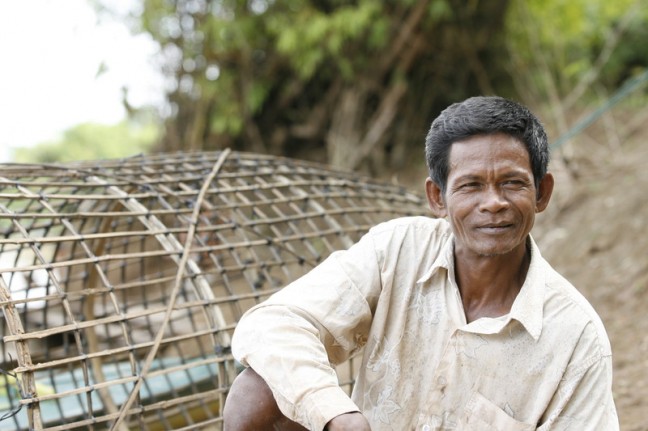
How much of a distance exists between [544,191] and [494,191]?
0.19 meters

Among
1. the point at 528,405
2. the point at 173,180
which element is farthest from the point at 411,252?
the point at 173,180

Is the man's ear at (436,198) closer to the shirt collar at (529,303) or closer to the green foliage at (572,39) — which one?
the shirt collar at (529,303)

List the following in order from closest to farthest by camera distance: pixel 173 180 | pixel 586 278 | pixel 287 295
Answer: pixel 287 295 < pixel 173 180 < pixel 586 278

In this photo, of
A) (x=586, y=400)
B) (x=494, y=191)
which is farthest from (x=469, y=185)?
(x=586, y=400)

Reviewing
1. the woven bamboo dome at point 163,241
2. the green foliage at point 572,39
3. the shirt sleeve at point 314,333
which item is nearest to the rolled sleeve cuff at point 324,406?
the shirt sleeve at point 314,333

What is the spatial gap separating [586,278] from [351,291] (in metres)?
3.52

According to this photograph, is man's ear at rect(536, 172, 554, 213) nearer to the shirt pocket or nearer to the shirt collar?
the shirt collar

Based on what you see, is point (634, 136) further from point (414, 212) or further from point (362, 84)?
point (414, 212)

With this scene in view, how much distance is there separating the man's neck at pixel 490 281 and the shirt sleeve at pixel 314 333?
214mm

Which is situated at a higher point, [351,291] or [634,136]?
[351,291]

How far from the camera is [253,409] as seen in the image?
1.59m

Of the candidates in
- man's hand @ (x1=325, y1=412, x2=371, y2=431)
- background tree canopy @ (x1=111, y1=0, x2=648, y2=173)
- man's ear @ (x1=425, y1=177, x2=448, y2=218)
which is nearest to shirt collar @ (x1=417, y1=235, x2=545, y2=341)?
man's ear @ (x1=425, y1=177, x2=448, y2=218)

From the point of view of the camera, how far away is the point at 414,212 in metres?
3.12

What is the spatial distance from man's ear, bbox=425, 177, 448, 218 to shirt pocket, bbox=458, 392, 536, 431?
1.44 ft
